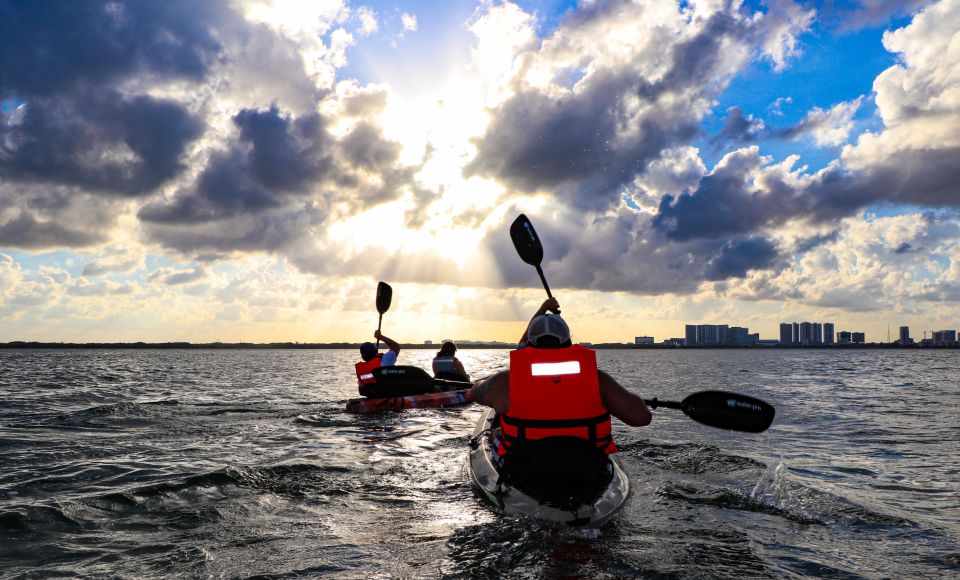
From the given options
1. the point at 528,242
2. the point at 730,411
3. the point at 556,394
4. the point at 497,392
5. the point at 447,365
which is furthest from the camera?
the point at 447,365

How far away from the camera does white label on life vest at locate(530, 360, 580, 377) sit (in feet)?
18.6

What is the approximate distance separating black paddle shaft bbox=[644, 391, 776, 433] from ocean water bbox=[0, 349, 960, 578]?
3.59 ft

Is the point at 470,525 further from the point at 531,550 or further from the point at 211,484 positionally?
the point at 211,484

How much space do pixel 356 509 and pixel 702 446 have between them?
779cm

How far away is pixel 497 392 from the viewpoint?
19.7 feet

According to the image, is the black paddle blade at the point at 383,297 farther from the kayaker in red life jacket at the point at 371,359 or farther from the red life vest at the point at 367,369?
the red life vest at the point at 367,369

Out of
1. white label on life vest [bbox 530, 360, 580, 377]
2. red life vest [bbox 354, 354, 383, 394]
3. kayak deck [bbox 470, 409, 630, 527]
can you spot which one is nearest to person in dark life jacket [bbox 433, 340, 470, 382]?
red life vest [bbox 354, 354, 383, 394]

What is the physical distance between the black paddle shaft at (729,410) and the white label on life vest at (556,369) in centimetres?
171

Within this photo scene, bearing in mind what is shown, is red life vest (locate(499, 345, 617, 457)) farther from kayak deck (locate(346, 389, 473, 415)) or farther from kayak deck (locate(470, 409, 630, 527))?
kayak deck (locate(346, 389, 473, 415))

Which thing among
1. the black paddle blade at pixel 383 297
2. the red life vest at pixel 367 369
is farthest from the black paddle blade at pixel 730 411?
the black paddle blade at pixel 383 297

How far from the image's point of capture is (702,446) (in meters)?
12.0

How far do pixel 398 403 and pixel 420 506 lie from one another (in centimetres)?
1010

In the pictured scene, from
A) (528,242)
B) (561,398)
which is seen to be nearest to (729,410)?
(561,398)

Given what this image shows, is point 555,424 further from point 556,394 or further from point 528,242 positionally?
point 528,242
